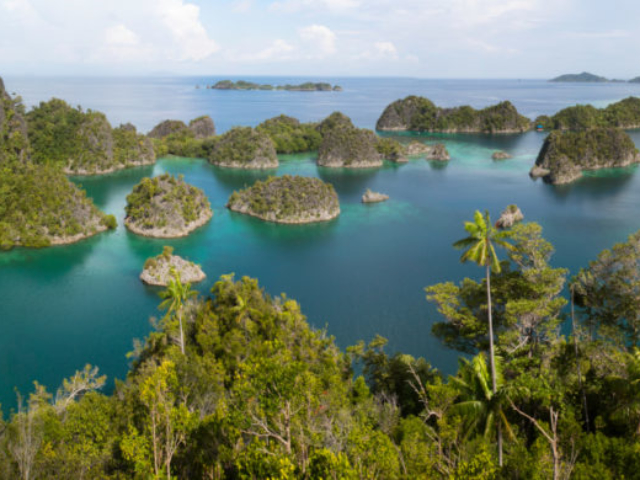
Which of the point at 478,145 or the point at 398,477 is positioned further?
the point at 478,145

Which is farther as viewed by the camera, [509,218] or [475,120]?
[475,120]

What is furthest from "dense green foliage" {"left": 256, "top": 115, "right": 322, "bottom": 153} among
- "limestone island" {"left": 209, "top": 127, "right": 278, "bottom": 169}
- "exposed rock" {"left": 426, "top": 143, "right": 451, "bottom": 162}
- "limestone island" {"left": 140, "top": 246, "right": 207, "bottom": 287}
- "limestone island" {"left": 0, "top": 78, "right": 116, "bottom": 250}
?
"limestone island" {"left": 140, "top": 246, "right": 207, "bottom": 287}

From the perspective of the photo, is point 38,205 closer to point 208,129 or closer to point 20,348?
point 20,348

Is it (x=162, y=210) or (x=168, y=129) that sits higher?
(x=168, y=129)

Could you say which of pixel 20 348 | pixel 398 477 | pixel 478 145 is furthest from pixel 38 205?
pixel 478 145

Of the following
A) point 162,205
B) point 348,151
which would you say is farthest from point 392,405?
point 348,151

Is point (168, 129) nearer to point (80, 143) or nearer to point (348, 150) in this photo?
point (80, 143)
